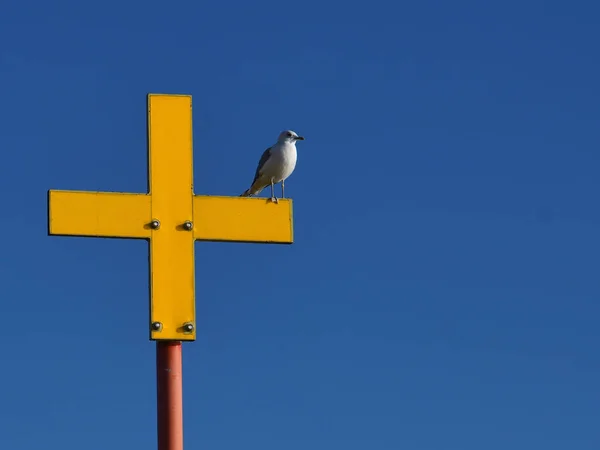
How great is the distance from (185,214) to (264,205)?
1.94 ft

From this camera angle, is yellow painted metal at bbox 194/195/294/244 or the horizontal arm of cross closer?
the horizontal arm of cross

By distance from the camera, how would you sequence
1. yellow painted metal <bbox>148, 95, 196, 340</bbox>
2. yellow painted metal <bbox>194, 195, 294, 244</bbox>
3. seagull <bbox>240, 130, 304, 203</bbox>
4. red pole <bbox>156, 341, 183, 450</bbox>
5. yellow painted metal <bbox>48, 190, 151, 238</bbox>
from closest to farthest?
red pole <bbox>156, 341, 183, 450</bbox>
yellow painted metal <bbox>148, 95, 196, 340</bbox>
yellow painted metal <bbox>48, 190, 151, 238</bbox>
yellow painted metal <bbox>194, 195, 294, 244</bbox>
seagull <bbox>240, 130, 304, 203</bbox>

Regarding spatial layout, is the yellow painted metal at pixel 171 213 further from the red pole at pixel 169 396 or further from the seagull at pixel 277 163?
the seagull at pixel 277 163

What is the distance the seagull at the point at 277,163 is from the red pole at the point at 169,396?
13.2 ft

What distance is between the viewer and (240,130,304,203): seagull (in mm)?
12398

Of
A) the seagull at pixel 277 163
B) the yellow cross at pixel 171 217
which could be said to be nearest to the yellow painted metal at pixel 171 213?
the yellow cross at pixel 171 217

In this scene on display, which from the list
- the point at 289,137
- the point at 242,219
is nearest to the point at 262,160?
the point at 289,137

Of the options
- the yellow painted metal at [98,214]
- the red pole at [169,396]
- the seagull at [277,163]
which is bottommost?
the red pole at [169,396]

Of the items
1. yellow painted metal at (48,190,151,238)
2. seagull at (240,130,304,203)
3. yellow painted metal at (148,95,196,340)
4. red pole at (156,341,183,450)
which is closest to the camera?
red pole at (156,341,183,450)

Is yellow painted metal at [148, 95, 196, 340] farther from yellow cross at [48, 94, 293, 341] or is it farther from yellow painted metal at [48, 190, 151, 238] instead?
yellow painted metal at [48, 190, 151, 238]

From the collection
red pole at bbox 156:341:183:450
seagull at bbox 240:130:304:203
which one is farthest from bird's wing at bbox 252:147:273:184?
red pole at bbox 156:341:183:450

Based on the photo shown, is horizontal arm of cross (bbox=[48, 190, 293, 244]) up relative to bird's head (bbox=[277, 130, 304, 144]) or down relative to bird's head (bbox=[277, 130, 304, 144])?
down

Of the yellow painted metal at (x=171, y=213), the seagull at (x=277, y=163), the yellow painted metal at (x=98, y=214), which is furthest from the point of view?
the seagull at (x=277, y=163)

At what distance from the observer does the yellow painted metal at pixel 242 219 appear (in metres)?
8.98
